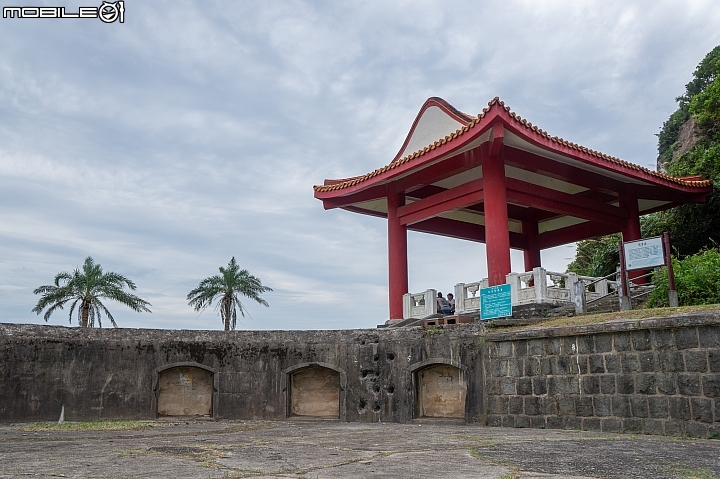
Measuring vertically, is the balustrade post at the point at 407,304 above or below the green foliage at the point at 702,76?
below

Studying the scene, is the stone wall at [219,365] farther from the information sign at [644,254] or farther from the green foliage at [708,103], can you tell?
the green foliage at [708,103]

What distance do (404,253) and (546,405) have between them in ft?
21.3

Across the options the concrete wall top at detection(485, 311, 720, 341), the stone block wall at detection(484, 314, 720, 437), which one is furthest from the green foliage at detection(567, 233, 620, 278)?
the stone block wall at detection(484, 314, 720, 437)

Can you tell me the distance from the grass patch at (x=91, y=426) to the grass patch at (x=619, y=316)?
689cm

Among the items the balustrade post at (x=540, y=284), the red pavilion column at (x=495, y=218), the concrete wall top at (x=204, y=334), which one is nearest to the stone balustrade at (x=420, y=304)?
the red pavilion column at (x=495, y=218)

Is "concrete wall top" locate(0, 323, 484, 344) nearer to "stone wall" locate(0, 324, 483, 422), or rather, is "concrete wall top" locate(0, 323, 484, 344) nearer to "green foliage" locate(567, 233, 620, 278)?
"stone wall" locate(0, 324, 483, 422)

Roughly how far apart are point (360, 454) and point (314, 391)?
7169mm

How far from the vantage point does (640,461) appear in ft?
19.0

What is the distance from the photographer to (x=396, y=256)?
623 inches

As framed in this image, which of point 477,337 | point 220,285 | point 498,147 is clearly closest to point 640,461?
point 477,337

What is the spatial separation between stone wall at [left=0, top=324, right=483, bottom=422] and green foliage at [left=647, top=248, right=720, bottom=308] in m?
3.42

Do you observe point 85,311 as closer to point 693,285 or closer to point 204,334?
point 204,334

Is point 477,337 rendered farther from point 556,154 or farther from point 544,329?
point 556,154

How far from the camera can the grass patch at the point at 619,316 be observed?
350 inches
